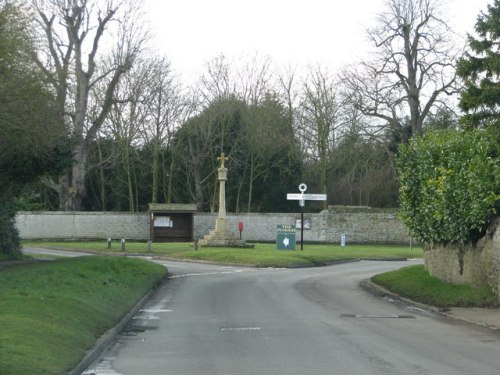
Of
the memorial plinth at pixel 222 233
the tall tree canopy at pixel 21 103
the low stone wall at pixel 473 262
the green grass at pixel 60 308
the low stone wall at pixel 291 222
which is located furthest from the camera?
the low stone wall at pixel 291 222

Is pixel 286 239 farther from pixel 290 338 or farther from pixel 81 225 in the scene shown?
pixel 290 338

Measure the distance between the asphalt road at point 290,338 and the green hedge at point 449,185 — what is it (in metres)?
2.98

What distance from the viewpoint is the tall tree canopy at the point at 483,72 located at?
1123 inches

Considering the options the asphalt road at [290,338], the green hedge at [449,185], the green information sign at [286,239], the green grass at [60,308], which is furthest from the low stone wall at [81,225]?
the green hedge at [449,185]

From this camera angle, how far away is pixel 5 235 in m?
28.8

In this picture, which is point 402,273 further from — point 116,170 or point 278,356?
point 116,170

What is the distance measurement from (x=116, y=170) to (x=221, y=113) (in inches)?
415

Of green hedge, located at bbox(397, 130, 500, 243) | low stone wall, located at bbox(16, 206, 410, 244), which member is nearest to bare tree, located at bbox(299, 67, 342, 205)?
low stone wall, located at bbox(16, 206, 410, 244)

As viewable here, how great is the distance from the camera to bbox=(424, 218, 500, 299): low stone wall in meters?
17.8

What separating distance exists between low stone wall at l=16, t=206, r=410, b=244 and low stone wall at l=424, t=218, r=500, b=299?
32.8 m

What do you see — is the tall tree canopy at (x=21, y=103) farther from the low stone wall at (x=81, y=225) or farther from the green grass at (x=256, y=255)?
the low stone wall at (x=81, y=225)

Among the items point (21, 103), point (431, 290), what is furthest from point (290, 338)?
point (21, 103)

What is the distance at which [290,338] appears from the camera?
13016 millimetres


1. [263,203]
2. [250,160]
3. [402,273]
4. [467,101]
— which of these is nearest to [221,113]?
[250,160]
